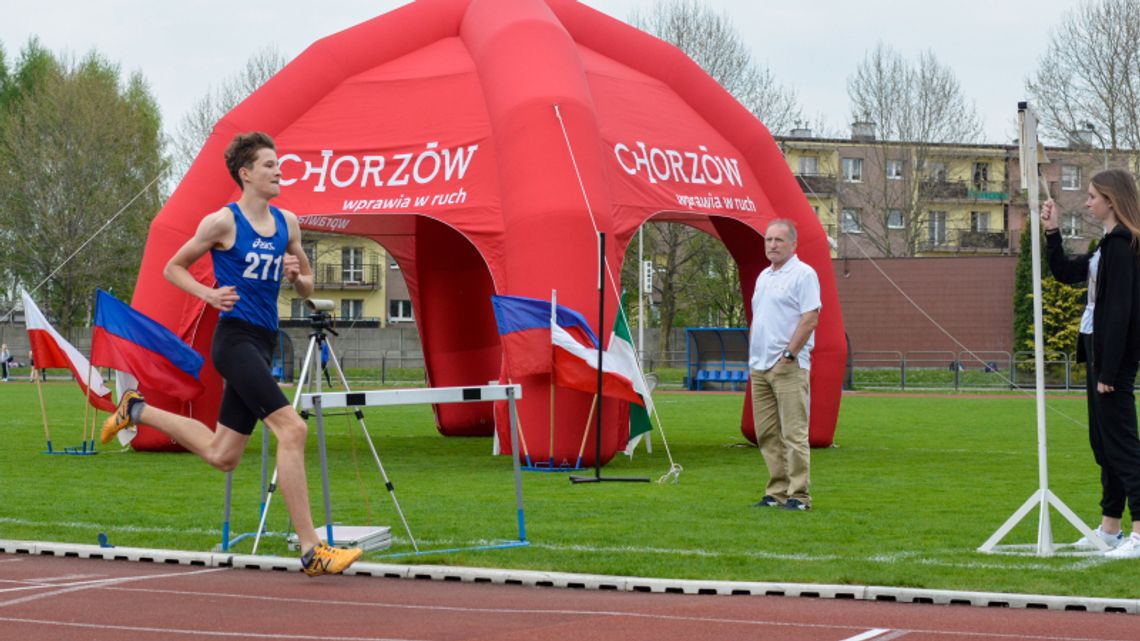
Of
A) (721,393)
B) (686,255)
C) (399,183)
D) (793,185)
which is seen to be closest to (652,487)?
(399,183)

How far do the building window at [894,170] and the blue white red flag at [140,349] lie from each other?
53.4 metres

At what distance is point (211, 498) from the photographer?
1259 cm

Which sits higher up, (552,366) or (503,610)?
(552,366)

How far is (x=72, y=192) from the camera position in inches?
2344

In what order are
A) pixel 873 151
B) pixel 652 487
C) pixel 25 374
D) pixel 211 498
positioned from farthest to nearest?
pixel 873 151 → pixel 25 374 → pixel 652 487 → pixel 211 498

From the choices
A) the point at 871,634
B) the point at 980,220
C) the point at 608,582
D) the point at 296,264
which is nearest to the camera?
the point at 871,634

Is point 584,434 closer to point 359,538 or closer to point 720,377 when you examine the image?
point 359,538

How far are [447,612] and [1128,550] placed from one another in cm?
410

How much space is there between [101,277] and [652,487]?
164 ft

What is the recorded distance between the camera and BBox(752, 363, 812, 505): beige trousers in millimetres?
11688

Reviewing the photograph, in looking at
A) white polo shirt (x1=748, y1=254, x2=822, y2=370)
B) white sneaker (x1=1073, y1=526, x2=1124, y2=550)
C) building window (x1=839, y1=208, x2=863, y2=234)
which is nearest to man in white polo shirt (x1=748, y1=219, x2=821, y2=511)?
white polo shirt (x1=748, y1=254, x2=822, y2=370)

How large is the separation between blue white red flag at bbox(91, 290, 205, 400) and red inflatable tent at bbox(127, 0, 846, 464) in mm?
439

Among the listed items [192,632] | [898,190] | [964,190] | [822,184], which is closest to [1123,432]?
[192,632]

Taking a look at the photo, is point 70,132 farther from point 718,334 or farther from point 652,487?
point 652,487
